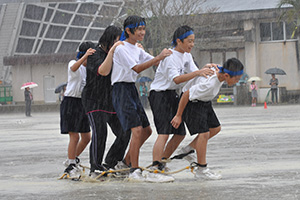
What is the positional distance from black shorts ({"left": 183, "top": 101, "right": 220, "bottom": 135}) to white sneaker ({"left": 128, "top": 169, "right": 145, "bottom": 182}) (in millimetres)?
692

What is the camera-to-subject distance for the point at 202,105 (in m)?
6.87

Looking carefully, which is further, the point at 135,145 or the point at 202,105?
the point at 202,105

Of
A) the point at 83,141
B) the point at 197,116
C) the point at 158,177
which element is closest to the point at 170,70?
the point at 197,116

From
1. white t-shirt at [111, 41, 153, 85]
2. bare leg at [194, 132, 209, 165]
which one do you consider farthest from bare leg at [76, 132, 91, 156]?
bare leg at [194, 132, 209, 165]

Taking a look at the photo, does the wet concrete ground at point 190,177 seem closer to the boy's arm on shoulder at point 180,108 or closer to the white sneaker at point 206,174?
the white sneaker at point 206,174

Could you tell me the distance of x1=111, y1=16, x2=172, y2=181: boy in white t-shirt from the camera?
6656 millimetres

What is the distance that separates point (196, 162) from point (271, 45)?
33497 millimetres

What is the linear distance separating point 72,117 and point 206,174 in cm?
170

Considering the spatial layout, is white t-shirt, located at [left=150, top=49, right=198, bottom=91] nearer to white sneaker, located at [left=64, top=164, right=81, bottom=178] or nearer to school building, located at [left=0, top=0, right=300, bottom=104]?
white sneaker, located at [left=64, top=164, right=81, bottom=178]

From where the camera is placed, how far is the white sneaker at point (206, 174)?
6655 mm

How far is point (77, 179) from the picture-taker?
23.2 ft

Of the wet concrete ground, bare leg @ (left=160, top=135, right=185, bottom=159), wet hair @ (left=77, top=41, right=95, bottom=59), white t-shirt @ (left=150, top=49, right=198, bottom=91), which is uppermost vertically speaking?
wet hair @ (left=77, top=41, right=95, bottom=59)

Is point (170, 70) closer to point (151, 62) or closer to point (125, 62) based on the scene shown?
point (151, 62)

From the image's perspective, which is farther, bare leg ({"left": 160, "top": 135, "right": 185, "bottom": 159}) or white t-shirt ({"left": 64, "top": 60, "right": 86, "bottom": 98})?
white t-shirt ({"left": 64, "top": 60, "right": 86, "bottom": 98})
